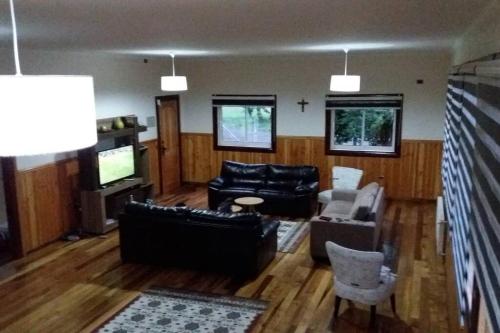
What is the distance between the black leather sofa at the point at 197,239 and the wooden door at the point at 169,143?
12.2 ft

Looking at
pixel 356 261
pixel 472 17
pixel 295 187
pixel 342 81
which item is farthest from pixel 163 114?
pixel 472 17

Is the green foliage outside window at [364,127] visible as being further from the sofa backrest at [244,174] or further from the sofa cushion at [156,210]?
the sofa cushion at [156,210]

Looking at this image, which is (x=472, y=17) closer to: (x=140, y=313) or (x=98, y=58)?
(x=140, y=313)

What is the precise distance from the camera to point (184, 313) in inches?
180

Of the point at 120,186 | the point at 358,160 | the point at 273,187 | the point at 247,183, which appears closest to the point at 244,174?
the point at 247,183

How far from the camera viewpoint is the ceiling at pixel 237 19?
253 cm

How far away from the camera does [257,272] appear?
539 cm

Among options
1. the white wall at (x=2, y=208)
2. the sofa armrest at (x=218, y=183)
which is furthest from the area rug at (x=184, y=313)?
the sofa armrest at (x=218, y=183)

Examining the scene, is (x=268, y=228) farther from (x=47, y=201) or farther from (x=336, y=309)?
(x=47, y=201)

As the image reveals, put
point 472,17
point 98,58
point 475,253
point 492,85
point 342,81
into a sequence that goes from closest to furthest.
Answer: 1. point 492,85
2. point 475,253
3. point 472,17
4. point 342,81
5. point 98,58

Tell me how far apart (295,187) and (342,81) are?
2.45m

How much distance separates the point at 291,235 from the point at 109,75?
4097mm

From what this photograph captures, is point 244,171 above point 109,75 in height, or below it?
below

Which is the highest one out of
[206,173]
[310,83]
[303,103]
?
[310,83]
